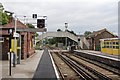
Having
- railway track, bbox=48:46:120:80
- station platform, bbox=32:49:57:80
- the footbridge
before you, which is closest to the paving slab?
station platform, bbox=32:49:57:80

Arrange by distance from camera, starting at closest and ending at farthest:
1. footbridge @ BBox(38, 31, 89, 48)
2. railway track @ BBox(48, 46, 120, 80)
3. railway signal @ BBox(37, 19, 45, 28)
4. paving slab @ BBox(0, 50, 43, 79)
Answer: paving slab @ BBox(0, 50, 43, 79)
railway track @ BBox(48, 46, 120, 80)
railway signal @ BBox(37, 19, 45, 28)
footbridge @ BBox(38, 31, 89, 48)

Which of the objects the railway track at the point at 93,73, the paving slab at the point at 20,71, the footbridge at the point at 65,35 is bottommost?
the railway track at the point at 93,73

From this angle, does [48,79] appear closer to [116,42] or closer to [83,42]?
[116,42]

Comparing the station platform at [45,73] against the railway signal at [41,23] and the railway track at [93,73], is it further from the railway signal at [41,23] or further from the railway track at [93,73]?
the railway signal at [41,23]

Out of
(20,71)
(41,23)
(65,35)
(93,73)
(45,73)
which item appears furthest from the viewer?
(65,35)

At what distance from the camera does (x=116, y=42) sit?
40.2m

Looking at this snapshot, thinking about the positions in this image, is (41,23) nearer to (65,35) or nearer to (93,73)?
(93,73)

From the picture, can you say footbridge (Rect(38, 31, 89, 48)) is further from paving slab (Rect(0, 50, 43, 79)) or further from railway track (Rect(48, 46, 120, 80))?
paving slab (Rect(0, 50, 43, 79))

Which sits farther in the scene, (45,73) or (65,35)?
(65,35)

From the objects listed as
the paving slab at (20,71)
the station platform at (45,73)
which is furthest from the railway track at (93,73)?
the paving slab at (20,71)

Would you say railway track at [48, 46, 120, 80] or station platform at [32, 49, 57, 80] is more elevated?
station platform at [32, 49, 57, 80]

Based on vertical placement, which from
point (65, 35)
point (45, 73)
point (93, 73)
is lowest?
point (93, 73)

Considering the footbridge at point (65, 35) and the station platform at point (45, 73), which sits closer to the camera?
the station platform at point (45, 73)

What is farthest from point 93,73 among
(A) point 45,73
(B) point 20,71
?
(B) point 20,71
